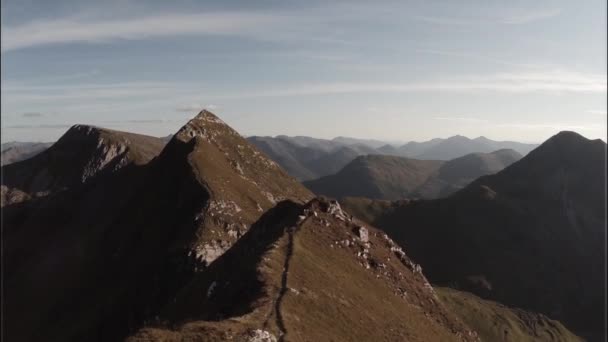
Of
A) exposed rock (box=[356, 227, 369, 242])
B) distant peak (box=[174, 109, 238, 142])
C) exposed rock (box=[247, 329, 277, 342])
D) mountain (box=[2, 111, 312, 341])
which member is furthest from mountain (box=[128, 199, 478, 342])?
distant peak (box=[174, 109, 238, 142])

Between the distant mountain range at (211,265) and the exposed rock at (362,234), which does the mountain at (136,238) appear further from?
the exposed rock at (362,234)

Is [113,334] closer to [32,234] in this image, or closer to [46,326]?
[46,326]

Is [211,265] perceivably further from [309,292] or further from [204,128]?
[204,128]

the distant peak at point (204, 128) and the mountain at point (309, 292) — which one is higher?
the distant peak at point (204, 128)

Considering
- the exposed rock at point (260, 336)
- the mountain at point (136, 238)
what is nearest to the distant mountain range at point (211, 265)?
the exposed rock at point (260, 336)

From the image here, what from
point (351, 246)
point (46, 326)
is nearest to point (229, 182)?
point (351, 246)

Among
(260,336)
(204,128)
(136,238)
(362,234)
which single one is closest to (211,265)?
(362,234)
